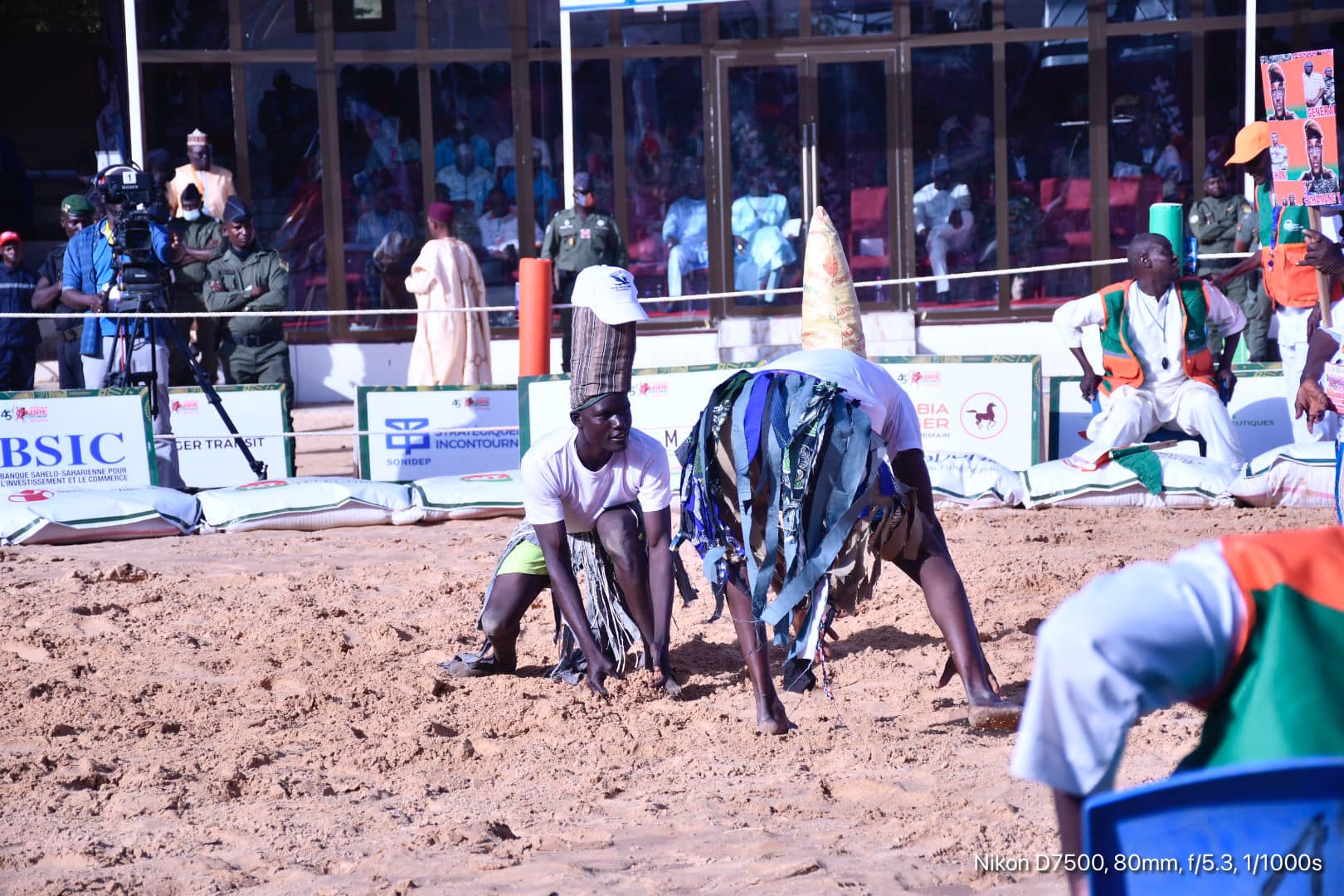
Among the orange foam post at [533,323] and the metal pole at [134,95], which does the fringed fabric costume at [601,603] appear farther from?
the metal pole at [134,95]

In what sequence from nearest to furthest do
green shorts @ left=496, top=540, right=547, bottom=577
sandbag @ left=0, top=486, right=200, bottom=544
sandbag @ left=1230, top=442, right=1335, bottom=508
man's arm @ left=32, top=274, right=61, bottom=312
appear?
green shorts @ left=496, top=540, right=547, bottom=577, sandbag @ left=1230, top=442, right=1335, bottom=508, sandbag @ left=0, top=486, right=200, bottom=544, man's arm @ left=32, top=274, right=61, bottom=312

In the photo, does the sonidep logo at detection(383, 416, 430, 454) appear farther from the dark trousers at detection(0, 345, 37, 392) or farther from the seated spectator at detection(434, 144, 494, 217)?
the seated spectator at detection(434, 144, 494, 217)

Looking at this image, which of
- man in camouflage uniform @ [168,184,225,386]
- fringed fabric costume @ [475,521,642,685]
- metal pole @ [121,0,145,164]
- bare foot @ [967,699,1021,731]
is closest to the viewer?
bare foot @ [967,699,1021,731]

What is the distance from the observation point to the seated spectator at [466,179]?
1355 centimetres

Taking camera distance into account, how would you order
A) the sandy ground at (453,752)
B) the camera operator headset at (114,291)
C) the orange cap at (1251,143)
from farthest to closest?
the camera operator headset at (114,291)
the orange cap at (1251,143)
the sandy ground at (453,752)

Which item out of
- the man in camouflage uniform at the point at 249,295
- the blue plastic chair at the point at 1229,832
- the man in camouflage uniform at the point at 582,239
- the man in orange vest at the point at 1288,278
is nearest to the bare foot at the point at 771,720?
the blue plastic chair at the point at 1229,832

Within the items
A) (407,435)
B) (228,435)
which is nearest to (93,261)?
(228,435)

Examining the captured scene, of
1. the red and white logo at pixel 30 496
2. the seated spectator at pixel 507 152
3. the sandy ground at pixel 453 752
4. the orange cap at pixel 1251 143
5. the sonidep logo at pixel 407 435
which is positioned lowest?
the sandy ground at pixel 453 752

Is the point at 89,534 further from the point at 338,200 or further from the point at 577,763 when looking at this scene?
the point at 338,200

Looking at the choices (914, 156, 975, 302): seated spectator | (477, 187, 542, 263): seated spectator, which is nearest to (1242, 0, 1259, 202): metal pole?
(914, 156, 975, 302): seated spectator

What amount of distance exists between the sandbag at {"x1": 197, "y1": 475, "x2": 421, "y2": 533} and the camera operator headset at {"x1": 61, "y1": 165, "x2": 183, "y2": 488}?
2.58ft

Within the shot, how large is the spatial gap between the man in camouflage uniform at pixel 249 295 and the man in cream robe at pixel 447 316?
1.49m

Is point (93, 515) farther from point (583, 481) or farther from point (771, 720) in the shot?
point (771, 720)

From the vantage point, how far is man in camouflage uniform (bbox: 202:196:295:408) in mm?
10141
